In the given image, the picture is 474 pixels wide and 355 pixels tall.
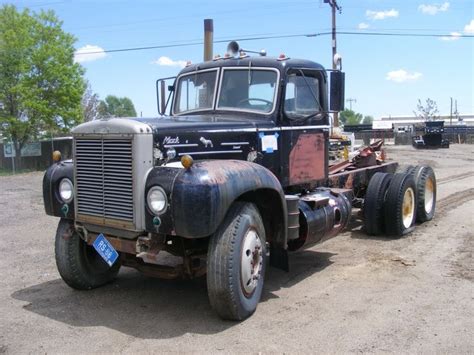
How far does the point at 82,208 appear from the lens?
5309mm

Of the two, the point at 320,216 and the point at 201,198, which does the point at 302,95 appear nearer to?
the point at 320,216

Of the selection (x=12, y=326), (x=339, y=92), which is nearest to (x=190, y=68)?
(x=339, y=92)

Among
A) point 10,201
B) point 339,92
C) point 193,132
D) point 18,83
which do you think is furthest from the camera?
point 18,83

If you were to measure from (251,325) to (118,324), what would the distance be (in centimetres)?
121

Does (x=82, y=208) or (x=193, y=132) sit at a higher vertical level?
(x=193, y=132)

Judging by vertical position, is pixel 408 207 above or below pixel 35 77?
below

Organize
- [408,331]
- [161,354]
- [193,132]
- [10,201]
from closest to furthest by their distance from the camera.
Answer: [161,354] < [408,331] < [193,132] < [10,201]

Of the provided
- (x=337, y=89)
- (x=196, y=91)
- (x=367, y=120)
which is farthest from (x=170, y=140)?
(x=367, y=120)

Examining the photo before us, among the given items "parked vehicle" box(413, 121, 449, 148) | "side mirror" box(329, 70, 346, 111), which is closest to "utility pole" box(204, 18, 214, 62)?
"side mirror" box(329, 70, 346, 111)

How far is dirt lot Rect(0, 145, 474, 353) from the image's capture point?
448 centimetres

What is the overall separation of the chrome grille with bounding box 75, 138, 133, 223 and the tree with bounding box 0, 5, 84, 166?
23.0m

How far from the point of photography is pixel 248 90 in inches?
248

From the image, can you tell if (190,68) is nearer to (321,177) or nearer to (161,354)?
(321,177)

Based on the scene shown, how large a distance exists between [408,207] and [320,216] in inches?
125
